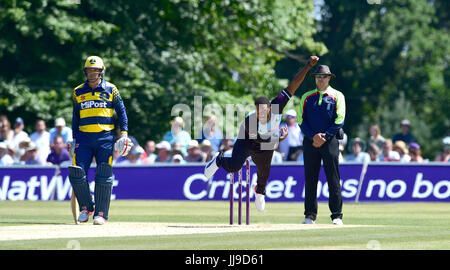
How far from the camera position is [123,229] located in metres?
12.5

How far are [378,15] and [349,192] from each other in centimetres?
3533

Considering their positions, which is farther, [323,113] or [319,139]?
[323,113]

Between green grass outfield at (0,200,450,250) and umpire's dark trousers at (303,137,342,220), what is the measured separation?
0.62m

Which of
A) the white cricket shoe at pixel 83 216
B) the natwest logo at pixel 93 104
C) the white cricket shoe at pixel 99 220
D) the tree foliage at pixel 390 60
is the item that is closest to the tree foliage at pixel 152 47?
the natwest logo at pixel 93 104

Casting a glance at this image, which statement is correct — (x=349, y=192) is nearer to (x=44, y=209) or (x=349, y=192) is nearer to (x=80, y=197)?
(x=44, y=209)

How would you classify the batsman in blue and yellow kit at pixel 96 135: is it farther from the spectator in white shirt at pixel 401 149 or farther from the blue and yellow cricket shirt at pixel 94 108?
the spectator in white shirt at pixel 401 149

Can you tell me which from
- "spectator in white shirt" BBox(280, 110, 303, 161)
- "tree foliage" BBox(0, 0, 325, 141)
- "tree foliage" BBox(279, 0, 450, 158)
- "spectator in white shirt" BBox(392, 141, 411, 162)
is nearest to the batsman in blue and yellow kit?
"spectator in white shirt" BBox(280, 110, 303, 161)

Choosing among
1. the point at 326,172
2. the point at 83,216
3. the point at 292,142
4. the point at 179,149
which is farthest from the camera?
the point at 179,149

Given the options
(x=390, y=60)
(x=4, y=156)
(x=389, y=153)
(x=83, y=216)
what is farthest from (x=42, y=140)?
(x=390, y=60)

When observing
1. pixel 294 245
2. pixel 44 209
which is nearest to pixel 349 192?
pixel 44 209

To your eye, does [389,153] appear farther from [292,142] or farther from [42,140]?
[42,140]

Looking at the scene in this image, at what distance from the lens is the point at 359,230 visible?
41.1ft

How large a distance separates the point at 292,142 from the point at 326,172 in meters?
8.78

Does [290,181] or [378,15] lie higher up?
[378,15]
